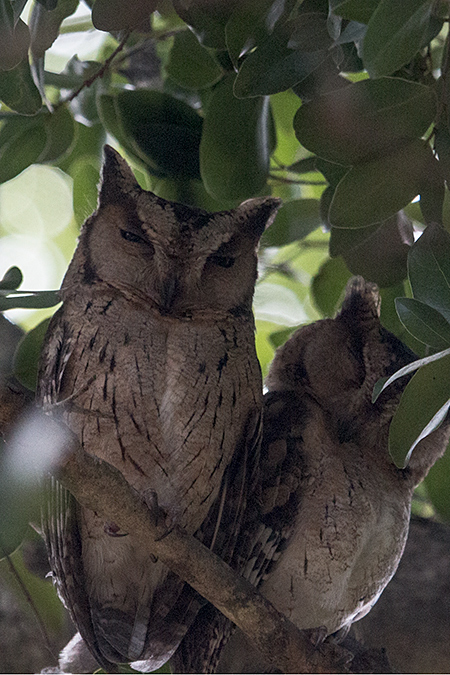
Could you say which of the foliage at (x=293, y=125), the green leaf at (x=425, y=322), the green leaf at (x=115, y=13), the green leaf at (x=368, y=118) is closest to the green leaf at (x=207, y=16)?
the foliage at (x=293, y=125)

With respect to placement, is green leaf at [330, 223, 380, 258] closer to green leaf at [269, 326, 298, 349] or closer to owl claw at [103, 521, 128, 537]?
green leaf at [269, 326, 298, 349]

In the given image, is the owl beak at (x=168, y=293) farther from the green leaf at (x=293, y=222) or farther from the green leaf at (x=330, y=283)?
the green leaf at (x=330, y=283)

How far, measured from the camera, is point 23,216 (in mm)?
3422

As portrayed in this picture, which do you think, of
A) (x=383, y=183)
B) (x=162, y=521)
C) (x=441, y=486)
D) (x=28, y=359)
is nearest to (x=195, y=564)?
(x=162, y=521)

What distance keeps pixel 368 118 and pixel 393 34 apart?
229 millimetres

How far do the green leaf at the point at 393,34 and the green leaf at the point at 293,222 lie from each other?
34.0 inches

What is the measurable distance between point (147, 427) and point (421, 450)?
0.75m

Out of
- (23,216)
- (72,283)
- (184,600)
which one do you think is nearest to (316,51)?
(72,283)

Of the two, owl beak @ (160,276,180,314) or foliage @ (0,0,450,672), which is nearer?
foliage @ (0,0,450,672)

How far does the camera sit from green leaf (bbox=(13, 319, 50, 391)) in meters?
1.64

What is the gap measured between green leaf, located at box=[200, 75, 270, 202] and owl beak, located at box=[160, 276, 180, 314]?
233mm

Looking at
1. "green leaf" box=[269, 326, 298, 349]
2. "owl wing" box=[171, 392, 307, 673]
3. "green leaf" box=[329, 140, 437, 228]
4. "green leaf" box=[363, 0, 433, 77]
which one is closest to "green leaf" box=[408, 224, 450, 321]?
"green leaf" box=[329, 140, 437, 228]

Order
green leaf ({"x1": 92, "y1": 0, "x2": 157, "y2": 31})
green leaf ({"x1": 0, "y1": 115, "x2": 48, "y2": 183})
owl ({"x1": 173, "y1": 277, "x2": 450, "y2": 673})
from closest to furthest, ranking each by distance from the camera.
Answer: green leaf ({"x1": 92, "y1": 0, "x2": 157, "y2": 31}) < green leaf ({"x1": 0, "y1": 115, "x2": 48, "y2": 183}) < owl ({"x1": 173, "y1": 277, "x2": 450, "y2": 673})

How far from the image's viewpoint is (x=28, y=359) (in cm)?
165
